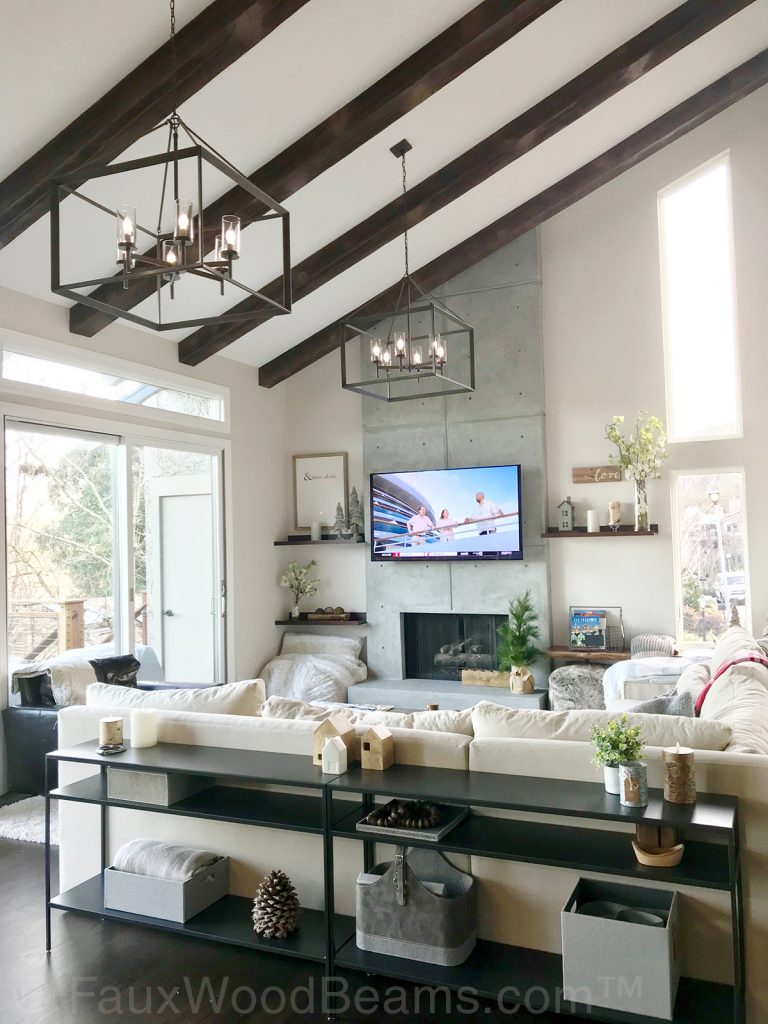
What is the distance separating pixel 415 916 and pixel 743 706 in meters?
1.53

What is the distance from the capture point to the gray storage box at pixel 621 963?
2.29 m

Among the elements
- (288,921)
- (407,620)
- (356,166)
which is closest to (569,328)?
(356,166)

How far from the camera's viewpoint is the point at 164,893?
2.97 meters

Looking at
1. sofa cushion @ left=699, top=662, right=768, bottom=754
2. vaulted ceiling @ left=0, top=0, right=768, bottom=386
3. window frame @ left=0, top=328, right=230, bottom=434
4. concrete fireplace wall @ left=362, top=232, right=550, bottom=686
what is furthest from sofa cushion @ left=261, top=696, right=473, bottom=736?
concrete fireplace wall @ left=362, top=232, right=550, bottom=686

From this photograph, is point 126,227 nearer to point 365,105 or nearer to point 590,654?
point 365,105

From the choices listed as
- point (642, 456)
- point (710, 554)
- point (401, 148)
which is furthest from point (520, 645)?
point (401, 148)

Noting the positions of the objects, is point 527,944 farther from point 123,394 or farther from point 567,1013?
point 123,394

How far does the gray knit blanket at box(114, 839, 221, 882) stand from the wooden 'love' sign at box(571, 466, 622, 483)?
4.54 m

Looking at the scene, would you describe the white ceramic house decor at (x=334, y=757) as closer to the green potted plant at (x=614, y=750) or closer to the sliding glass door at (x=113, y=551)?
the green potted plant at (x=614, y=750)

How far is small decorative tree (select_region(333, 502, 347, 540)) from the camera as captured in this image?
24.7ft

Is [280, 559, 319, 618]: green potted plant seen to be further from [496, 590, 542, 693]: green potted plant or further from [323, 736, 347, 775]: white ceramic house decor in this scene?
[323, 736, 347, 775]: white ceramic house decor

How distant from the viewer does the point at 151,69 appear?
3.80m

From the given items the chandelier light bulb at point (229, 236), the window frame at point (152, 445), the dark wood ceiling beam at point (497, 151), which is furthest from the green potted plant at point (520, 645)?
the chandelier light bulb at point (229, 236)

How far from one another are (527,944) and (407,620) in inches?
187
